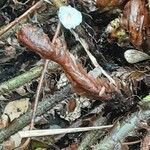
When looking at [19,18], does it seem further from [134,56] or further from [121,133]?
[121,133]

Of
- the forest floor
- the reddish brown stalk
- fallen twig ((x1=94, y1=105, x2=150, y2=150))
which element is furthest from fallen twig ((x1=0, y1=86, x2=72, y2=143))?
fallen twig ((x1=94, y1=105, x2=150, y2=150))

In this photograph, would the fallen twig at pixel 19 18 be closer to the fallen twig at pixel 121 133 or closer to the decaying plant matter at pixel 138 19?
the decaying plant matter at pixel 138 19

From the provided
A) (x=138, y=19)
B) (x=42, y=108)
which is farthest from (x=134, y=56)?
(x=42, y=108)

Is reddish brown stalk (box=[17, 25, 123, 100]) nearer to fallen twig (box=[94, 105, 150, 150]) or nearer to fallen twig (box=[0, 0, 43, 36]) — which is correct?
fallen twig (box=[94, 105, 150, 150])

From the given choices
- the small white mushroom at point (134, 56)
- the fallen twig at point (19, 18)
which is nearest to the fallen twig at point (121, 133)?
the small white mushroom at point (134, 56)

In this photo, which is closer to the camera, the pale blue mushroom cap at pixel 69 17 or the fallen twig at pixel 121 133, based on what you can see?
the fallen twig at pixel 121 133

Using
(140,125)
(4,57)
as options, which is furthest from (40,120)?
(140,125)

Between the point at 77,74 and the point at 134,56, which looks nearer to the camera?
the point at 77,74
